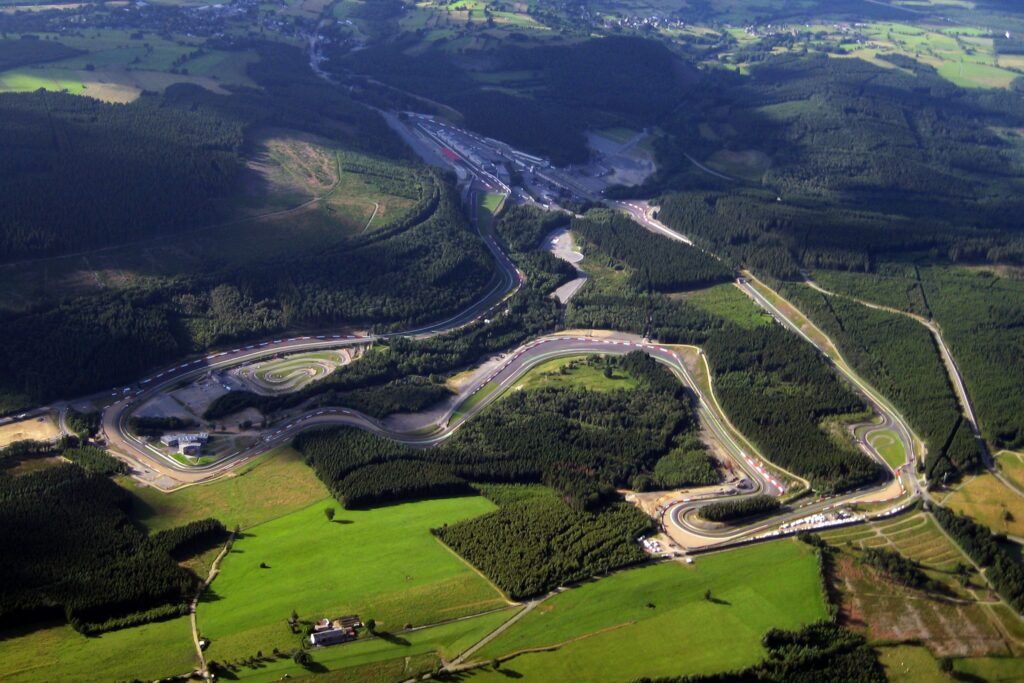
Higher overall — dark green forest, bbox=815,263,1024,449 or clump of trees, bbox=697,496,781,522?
dark green forest, bbox=815,263,1024,449

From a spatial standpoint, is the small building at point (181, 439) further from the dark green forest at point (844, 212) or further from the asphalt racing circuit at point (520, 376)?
the dark green forest at point (844, 212)

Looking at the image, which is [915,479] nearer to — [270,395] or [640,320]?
[640,320]

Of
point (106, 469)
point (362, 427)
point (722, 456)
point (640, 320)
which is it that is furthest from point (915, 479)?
point (106, 469)

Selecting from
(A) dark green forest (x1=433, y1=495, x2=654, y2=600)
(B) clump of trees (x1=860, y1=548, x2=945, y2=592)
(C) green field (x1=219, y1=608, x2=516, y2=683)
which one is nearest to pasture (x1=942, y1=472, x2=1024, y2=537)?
(B) clump of trees (x1=860, y1=548, x2=945, y2=592)

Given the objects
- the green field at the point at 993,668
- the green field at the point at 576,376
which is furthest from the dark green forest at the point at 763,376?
the green field at the point at 993,668

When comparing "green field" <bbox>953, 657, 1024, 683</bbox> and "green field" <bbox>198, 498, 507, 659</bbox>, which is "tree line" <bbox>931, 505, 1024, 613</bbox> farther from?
"green field" <bbox>198, 498, 507, 659</bbox>
